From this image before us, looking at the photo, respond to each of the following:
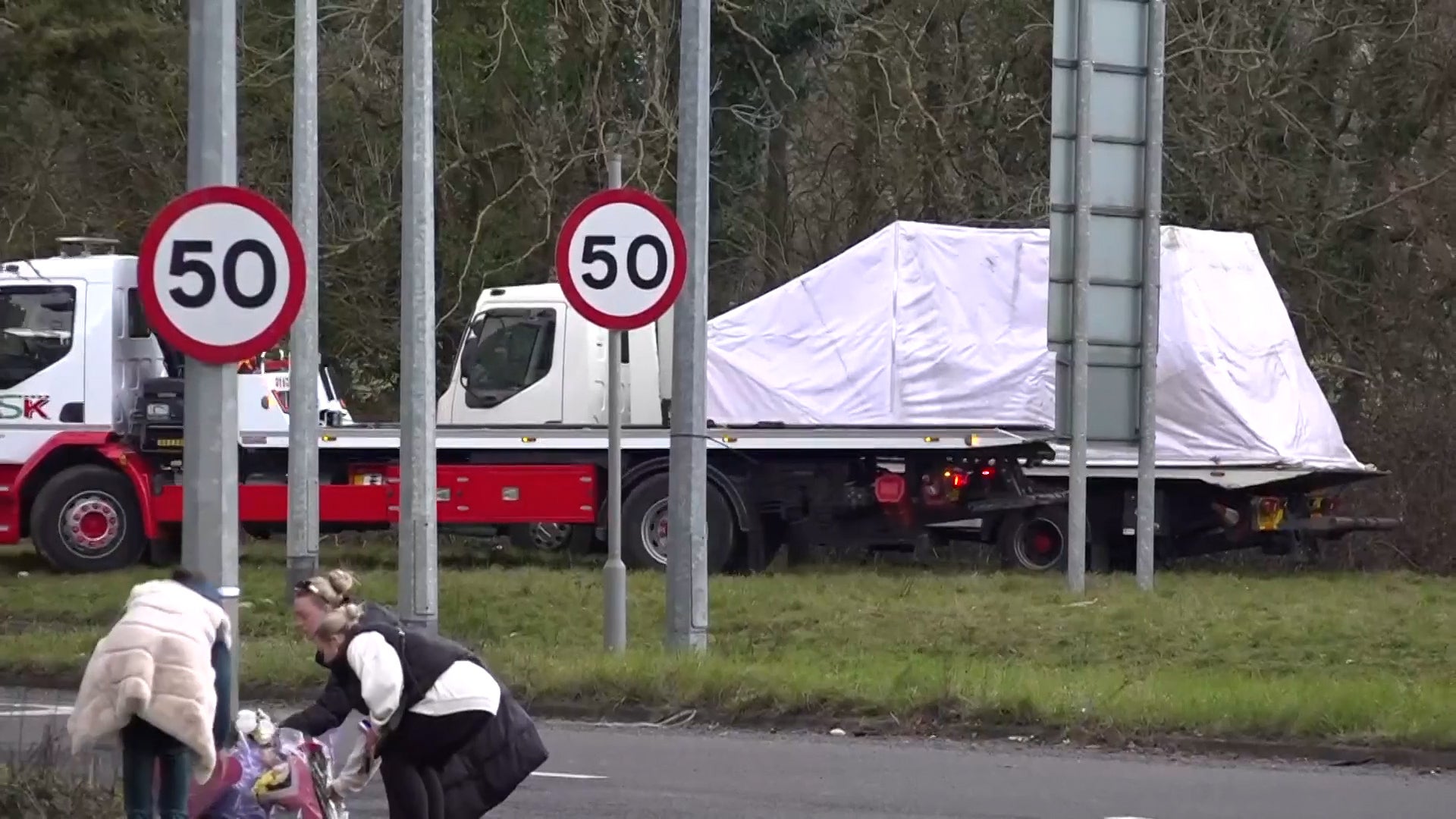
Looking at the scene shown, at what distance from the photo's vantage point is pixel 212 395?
Result: 7379 millimetres

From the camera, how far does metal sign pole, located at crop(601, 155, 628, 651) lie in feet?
44.4

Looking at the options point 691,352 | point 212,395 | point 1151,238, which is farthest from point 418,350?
point 212,395

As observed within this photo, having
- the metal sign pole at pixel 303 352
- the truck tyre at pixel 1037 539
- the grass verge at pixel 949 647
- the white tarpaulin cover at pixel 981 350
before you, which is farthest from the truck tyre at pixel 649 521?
the metal sign pole at pixel 303 352

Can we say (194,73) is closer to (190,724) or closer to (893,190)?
(190,724)

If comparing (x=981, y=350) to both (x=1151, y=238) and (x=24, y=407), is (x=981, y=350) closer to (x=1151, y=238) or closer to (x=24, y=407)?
(x=1151, y=238)

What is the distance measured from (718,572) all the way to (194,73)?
13.8m

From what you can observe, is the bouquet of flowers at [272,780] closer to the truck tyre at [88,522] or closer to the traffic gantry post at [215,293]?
the traffic gantry post at [215,293]

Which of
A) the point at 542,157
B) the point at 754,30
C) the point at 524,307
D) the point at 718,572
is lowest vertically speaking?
the point at 718,572

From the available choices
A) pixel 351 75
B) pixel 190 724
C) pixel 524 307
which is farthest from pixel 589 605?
pixel 351 75

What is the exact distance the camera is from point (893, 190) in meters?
28.0

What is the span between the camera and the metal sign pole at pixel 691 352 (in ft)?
45.1

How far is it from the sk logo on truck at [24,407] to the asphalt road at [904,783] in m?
9.04

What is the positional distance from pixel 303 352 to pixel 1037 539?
7.31m

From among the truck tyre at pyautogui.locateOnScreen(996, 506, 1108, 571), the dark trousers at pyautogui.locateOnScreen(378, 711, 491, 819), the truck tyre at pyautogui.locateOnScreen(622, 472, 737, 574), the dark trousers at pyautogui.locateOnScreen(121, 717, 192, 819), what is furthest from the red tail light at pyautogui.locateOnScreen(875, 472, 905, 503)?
the dark trousers at pyautogui.locateOnScreen(378, 711, 491, 819)
